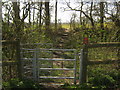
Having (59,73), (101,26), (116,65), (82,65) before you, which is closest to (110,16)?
(101,26)

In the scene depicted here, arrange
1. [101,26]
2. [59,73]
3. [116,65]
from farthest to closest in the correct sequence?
[101,26]
[59,73]
[116,65]

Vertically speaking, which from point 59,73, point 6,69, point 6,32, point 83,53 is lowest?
point 59,73

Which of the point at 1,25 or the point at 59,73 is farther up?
the point at 1,25

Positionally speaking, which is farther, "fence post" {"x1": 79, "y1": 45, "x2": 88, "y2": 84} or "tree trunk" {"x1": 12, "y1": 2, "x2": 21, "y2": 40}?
"tree trunk" {"x1": 12, "y1": 2, "x2": 21, "y2": 40}

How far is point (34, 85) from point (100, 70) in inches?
83.6

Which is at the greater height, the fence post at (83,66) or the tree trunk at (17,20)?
the tree trunk at (17,20)

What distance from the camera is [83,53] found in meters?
4.73

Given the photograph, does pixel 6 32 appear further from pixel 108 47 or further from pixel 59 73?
pixel 108 47

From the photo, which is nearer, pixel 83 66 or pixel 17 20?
pixel 83 66

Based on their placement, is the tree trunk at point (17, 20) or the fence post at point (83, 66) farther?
the tree trunk at point (17, 20)

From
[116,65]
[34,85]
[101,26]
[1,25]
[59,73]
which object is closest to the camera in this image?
[34,85]

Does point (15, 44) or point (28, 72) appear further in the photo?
point (28, 72)

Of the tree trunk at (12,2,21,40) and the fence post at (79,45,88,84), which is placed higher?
the tree trunk at (12,2,21,40)

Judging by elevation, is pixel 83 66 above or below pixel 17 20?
below
